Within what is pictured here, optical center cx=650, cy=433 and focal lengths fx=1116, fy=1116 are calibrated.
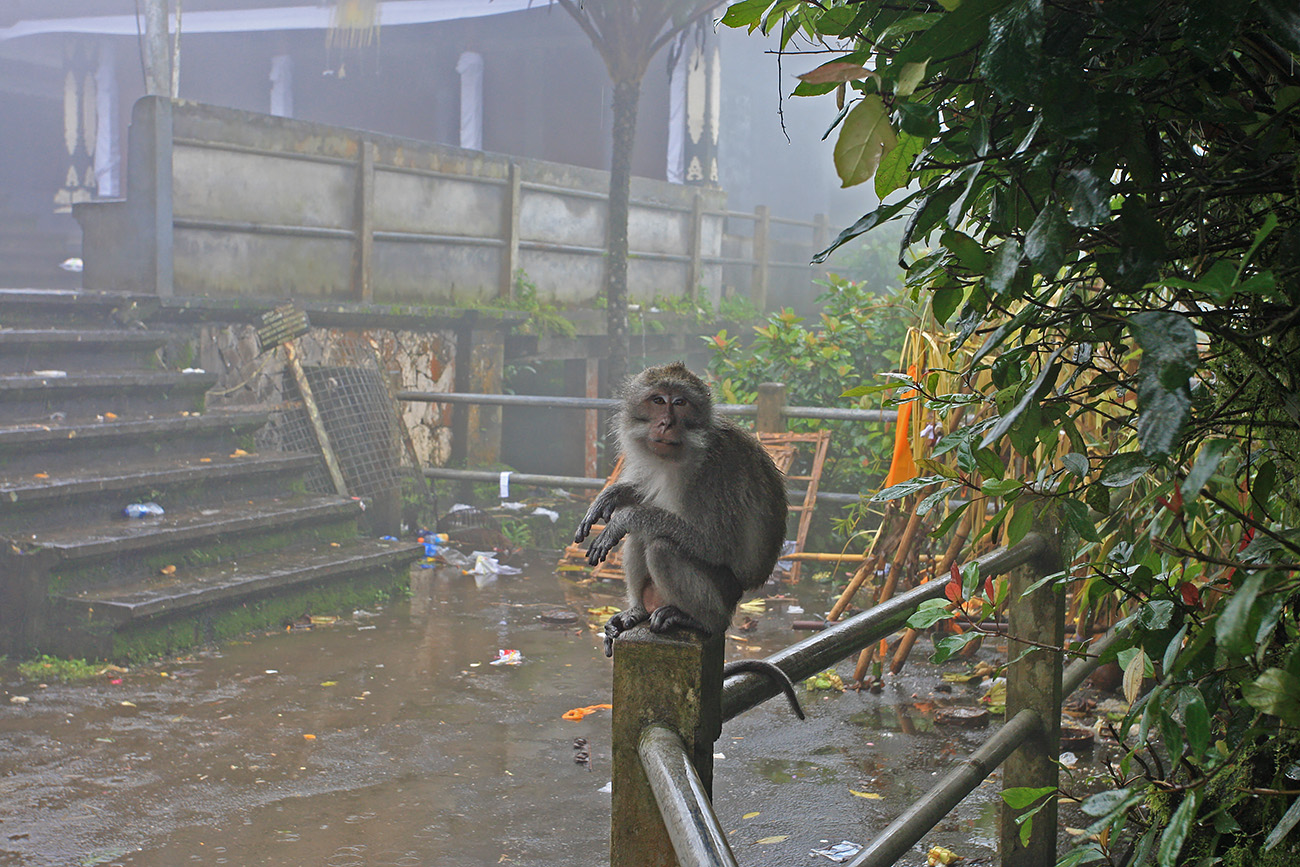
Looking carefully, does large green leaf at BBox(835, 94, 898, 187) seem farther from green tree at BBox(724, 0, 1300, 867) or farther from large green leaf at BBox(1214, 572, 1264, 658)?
large green leaf at BBox(1214, 572, 1264, 658)

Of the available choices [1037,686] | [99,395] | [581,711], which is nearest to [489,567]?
[99,395]

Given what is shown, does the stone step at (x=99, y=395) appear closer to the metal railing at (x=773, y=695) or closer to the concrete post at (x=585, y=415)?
the concrete post at (x=585, y=415)

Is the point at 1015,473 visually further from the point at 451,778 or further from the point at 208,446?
the point at 208,446

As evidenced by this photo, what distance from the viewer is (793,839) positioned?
3.54 metres

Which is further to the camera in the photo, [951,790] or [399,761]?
[399,761]

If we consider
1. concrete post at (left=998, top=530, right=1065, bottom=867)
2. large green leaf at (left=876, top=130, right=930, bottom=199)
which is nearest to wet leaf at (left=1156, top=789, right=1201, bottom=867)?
large green leaf at (left=876, top=130, right=930, bottom=199)

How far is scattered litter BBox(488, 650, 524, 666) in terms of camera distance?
5.62 meters

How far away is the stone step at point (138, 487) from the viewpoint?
19.5 feet

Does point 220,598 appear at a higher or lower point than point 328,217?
lower

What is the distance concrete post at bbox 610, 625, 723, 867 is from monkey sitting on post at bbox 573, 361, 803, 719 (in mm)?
1157

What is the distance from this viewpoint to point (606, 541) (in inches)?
108

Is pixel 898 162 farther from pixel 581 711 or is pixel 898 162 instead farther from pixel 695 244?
pixel 695 244

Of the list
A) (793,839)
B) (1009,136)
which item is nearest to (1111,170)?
(1009,136)

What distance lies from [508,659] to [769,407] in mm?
2516
